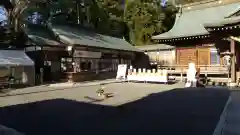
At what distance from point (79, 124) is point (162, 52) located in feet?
72.0

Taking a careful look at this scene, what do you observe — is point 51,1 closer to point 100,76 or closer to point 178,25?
point 100,76

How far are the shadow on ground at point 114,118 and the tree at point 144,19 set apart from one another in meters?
27.9

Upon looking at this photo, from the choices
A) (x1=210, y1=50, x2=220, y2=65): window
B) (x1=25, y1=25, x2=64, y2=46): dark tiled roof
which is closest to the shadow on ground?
(x1=25, y1=25, x2=64, y2=46): dark tiled roof

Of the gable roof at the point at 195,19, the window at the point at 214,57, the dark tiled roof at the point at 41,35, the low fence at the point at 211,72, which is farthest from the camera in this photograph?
the gable roof at the point at 195,19

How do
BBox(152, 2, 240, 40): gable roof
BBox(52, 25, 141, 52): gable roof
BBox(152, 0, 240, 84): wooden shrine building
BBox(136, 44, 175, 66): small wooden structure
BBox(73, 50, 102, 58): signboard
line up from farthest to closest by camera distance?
BBox(136, 44, 175, 66): small wooden structure
BBox(73, 50, 102, 58): signboard
BBox(52, 25, 141, 52): gable roof
BBox(152, 2, 240, 40): gable roof
BBox(152, 0, 240, 84): wooden shrine building

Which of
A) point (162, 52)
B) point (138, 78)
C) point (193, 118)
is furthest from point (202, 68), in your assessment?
point (193, 118)

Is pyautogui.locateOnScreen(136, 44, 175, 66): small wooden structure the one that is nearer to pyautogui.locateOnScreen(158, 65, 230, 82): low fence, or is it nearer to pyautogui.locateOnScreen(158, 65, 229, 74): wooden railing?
pyautogui.locateOnScreen(158, 65, 229, 74): wooden railing

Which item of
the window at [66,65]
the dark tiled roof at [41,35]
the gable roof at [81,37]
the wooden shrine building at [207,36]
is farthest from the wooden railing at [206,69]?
the dark tiled roof at [41,35]

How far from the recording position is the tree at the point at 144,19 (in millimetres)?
36938

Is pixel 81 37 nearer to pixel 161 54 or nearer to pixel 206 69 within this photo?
pixel 161 54

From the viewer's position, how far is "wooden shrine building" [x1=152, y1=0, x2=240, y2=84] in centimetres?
1712

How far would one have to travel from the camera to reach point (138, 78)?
20.3 m

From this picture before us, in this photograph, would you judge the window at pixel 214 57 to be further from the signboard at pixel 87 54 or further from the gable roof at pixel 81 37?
the signboard at pixel 87 54

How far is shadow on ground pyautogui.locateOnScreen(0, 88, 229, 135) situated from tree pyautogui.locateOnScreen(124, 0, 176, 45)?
2786 cm
